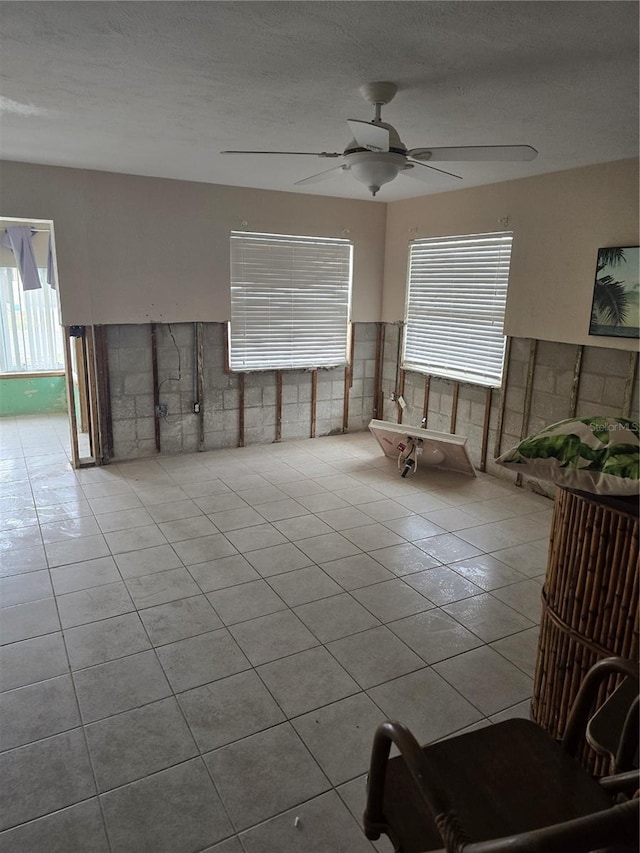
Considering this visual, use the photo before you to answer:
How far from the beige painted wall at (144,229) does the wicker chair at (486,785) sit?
16.4 ft

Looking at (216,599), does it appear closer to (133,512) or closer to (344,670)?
(344,670)

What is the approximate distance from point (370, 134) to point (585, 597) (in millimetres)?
2138

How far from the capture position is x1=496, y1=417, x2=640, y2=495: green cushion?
6.01 feet

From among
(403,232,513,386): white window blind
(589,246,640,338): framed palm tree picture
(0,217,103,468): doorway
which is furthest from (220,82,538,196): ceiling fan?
(0,217,103,468): doorway

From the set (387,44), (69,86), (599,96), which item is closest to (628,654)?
(387,44)

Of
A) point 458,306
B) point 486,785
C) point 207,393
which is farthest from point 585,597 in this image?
point 207,393

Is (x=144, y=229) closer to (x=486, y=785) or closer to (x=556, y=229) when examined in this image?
(x=556, y=229)

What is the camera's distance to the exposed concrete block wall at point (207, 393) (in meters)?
5.73

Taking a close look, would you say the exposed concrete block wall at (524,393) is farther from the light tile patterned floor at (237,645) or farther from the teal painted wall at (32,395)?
the teal painted wall at (32,395)

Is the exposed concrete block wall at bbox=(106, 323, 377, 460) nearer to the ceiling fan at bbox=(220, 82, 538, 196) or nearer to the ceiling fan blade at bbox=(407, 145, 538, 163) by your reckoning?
the ceiling fan at bbox=(220, 82, 538, 196)

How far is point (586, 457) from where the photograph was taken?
1.90 meters

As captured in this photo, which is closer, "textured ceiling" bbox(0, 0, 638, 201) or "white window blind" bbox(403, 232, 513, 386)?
"textured ceiling" bbox(0, 0, 638, 201)

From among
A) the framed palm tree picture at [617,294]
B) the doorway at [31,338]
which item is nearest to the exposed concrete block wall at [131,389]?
the doorway at [31,338]

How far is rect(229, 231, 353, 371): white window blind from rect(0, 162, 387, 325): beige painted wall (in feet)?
0.53
